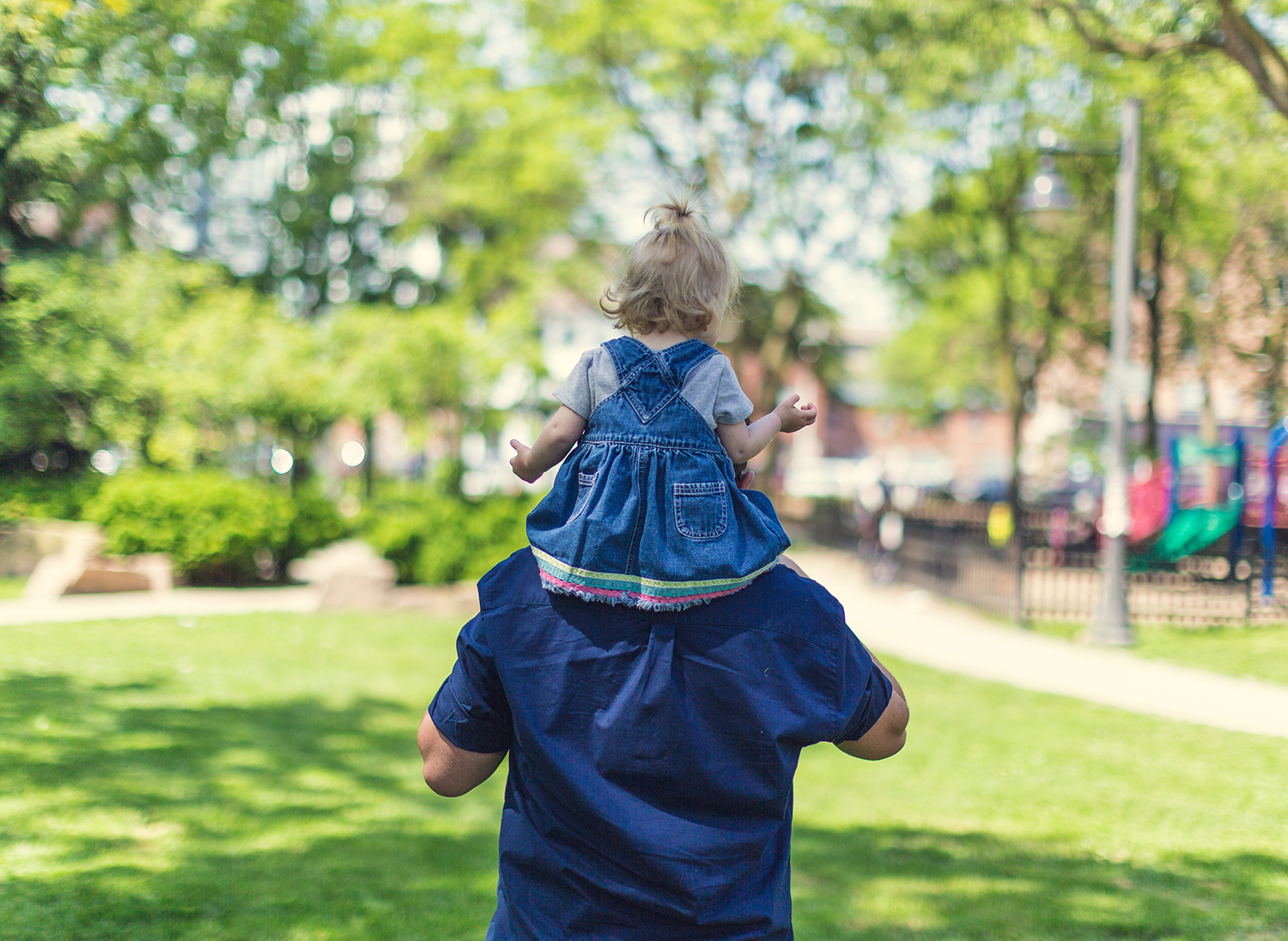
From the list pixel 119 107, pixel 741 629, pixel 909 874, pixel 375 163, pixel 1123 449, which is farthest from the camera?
pixel 375 163

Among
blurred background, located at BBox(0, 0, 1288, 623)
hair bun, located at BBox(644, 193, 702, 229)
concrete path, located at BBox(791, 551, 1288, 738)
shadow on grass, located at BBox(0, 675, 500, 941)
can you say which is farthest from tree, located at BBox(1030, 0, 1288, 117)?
hair bun, located at BBox(644, 193, 702, 229)

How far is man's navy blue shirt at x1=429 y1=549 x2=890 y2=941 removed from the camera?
5.06ft

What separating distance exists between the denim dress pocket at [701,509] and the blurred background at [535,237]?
1.56ft

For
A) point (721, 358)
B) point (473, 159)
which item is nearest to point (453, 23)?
point (473, 159)

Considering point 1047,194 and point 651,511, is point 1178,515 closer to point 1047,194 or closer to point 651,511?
point 1047,194

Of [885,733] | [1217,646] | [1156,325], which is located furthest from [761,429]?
[1156,325]

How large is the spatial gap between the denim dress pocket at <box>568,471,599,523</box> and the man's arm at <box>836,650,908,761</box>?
0.51m

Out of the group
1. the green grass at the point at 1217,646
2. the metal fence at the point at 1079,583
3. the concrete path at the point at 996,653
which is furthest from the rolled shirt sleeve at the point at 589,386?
the metal fence at the point at 1079,583

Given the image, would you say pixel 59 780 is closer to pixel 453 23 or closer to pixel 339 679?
pixel 339 679

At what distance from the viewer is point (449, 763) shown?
1688mm

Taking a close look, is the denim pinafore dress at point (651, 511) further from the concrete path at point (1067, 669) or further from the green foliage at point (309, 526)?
the green foliage at point (309, 526)

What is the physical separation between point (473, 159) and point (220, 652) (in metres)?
15.3

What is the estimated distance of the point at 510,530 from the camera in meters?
13.1

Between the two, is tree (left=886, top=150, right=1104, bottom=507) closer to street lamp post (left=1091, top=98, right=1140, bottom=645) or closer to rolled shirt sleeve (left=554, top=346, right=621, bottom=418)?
street lamp post (left=1091, top=98, right=1140, bottom=645)
